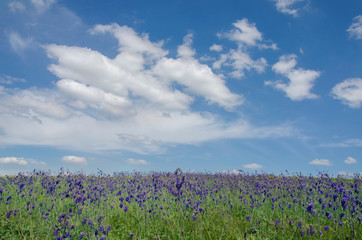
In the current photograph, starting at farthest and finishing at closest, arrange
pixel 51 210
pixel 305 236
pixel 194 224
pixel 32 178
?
pixel 32 178, pixel 51 210, pixel 194 224, pixel 305 236

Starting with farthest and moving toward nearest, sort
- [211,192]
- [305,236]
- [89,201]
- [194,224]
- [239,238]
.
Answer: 1. [211,192]
2. [89,201]
3. [194,224]
4. [305,236]
5. [239,238]

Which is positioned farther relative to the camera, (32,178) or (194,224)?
(32,178)

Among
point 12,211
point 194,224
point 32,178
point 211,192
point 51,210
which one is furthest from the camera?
point 32,178

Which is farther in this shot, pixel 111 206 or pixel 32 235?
pixel 111 206

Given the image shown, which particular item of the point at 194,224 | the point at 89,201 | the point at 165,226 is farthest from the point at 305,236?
the point at 89,201

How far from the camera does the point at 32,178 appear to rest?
1250 cm

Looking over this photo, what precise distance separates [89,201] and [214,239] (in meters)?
4.38

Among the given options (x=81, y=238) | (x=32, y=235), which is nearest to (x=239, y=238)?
(x=81, y=238)

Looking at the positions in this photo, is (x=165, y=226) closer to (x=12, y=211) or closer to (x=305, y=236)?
(x=305, y=236)

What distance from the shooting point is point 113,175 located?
18.8 meters

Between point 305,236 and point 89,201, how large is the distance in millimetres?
6019

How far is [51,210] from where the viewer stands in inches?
282

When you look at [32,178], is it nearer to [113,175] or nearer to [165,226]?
[113,175]

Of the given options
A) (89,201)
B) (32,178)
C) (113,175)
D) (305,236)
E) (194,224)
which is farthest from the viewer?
(113,175)
